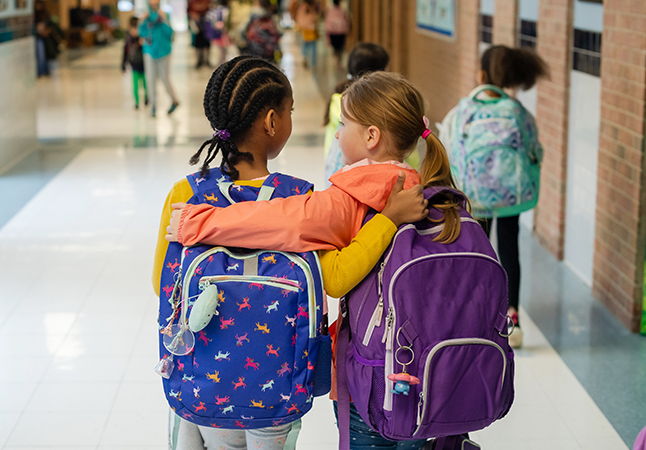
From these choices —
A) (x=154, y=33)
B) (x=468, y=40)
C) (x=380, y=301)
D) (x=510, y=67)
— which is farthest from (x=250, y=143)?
(x=154, y=33)

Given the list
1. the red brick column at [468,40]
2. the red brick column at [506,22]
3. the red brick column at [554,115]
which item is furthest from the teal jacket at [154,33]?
the red brick column at [554,115]

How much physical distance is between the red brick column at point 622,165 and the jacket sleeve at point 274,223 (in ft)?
8.26

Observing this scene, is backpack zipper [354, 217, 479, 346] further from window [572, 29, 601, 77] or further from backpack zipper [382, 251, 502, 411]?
window [572, 29, 601, 77]

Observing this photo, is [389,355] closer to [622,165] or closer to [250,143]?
[250,143]

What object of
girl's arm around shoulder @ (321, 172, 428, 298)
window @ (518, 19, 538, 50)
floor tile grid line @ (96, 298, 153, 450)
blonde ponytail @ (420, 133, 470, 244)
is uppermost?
window @ (518, 19, 538, 50)

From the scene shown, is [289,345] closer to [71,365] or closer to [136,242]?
[71,365]

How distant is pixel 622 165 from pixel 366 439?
258cm

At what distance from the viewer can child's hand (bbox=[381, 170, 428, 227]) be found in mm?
1461

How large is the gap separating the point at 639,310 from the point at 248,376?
2744mm

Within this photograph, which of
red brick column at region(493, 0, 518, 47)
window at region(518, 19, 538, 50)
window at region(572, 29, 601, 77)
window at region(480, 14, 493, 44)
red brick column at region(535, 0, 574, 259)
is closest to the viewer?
window at region(572, 29, 601, 77)

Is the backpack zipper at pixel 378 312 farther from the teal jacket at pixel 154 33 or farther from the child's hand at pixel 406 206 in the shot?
the teal jacket at pixel 154 33

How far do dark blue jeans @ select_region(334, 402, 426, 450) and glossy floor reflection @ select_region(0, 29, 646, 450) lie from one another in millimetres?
1073

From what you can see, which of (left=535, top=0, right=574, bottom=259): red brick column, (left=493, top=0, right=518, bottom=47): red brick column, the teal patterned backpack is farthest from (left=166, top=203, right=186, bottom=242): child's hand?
(left=493, top=0, right=518, bottom=47): red brick column

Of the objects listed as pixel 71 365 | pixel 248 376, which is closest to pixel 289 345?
pixel 248 376
